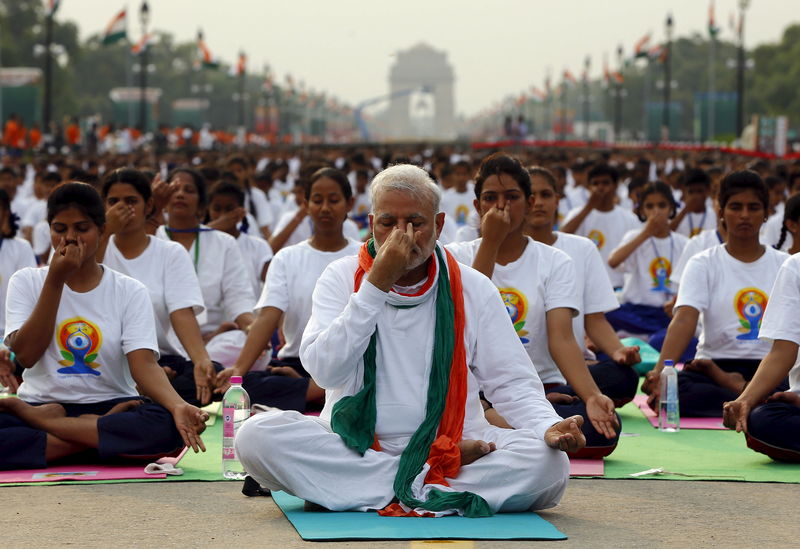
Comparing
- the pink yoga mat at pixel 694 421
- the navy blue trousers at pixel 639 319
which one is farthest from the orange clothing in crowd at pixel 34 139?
the pink yoga mat at pixel 694 421

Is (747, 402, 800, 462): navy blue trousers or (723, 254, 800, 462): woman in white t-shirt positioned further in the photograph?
(747, 402, 800, 462): navy blue trousers

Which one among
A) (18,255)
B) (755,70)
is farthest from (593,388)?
(755,70)

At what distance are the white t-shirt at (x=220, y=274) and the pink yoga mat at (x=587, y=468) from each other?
3.18 metres

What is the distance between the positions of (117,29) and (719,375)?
39.1 meters

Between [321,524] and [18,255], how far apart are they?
5.55 metres

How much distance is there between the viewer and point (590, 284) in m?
8.74

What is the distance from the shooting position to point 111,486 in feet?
23.3

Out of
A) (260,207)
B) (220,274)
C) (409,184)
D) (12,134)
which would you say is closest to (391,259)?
(409,184)

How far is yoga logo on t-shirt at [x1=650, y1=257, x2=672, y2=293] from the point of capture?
1321 centimetres

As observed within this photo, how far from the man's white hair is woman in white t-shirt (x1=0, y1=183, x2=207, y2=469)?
1866 millimetres

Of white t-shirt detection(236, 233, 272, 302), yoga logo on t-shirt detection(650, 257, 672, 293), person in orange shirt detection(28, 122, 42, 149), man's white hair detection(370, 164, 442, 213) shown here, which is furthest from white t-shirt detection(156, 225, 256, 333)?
person in orange shirt detection(28, 122, 42, 149)

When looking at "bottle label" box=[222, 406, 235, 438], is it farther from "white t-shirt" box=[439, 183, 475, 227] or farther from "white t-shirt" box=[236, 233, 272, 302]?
"white t-shirt" box=[439, 183, 475, 227]

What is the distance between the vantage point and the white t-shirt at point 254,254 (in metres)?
12.1

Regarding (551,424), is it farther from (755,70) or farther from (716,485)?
(755,70)
